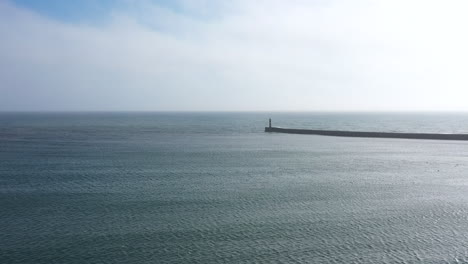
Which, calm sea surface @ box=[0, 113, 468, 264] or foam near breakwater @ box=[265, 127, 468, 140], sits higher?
foam near breakwater @ box=[265, 127, 468, 140]

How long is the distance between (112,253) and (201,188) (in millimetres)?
11997

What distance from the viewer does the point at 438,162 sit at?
39062mm

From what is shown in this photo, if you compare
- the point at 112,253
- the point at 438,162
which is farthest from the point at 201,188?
the point at 438,162

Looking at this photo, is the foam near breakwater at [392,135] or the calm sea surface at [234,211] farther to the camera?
the foam near breakwater at [392,135]

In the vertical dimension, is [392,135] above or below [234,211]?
above

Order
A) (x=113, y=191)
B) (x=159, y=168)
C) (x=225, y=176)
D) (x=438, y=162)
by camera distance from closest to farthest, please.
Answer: (x=113, y=191) < (x=225, y=176) < (x=159, y=168) < (x=438, y=162)

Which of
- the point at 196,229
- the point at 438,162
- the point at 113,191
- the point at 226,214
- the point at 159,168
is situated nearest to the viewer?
the point at 196,229

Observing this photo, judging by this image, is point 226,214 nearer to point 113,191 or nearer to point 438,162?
point 113,191

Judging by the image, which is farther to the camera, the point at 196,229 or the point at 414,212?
the point at 414,212

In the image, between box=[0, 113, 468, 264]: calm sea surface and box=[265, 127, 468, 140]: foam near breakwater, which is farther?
box=[265, 127, 468, 140]: foam near breakwater

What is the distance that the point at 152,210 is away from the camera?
70.1ft

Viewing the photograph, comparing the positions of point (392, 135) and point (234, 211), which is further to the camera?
point (392, 135)

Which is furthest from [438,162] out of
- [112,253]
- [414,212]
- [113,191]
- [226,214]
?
[112,253]

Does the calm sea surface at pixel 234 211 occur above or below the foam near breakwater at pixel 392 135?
below
